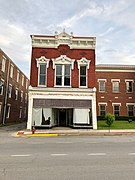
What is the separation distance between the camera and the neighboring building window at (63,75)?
75.4 feet

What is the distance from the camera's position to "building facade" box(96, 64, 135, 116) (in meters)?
34.8

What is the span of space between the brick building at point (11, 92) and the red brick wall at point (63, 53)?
10.6 metres

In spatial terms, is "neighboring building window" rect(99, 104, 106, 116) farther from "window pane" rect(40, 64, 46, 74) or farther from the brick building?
the brick building

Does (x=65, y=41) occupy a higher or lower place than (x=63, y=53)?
higher

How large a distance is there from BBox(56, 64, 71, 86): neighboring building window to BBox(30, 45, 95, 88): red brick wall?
594 millimetres

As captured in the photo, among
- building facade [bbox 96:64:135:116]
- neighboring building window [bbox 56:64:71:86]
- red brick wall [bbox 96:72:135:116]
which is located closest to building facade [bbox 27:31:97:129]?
neighboring building window [bbox 56:64:71:86]

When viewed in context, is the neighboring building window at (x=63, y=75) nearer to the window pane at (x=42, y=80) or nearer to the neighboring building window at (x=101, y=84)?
the window pane at (x=42, y=80)

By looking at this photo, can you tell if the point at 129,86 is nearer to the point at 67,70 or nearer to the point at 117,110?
the point at 117,110

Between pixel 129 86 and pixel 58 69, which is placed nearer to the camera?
pixel 58 69

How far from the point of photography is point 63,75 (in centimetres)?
2309

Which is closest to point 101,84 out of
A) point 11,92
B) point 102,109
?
point 102,109

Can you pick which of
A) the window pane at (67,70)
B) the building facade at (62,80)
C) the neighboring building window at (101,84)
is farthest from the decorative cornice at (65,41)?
the neighboring building window at (101,84)

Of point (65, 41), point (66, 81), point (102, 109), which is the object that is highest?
point (65, 41)

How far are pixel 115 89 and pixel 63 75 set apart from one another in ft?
50.3
